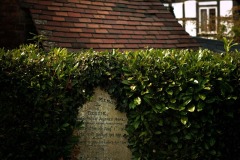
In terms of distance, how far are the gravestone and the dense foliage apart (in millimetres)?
107

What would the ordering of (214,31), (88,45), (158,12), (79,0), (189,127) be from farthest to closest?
(214,31), (158,12), (79,0), (88,45), (189,127)

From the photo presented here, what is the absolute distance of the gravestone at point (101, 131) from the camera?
5508 millimetres

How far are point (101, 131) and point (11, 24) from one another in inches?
129

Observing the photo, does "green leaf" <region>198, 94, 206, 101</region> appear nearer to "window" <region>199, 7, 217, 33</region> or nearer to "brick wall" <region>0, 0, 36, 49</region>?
"brick wall" <region>0, 0, 36, 49</region>

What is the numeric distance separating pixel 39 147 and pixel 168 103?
1.70 metres

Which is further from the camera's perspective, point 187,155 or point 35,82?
point 187,155

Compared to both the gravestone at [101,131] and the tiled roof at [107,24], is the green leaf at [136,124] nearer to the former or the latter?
the gravestone at [101,131]

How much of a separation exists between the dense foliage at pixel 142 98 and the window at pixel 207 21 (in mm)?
18614

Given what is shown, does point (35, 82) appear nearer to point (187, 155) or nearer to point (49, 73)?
point (49, 73)

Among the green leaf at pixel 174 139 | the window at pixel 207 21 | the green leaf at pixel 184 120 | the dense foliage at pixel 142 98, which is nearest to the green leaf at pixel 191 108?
the dense foliage at pixel 142 98

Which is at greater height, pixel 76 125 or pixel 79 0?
pixel 79 0

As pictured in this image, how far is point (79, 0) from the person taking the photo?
29.2 feet

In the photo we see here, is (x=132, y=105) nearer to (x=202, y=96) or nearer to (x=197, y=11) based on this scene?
(x=202, y=96)

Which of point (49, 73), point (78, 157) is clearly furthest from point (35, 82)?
point (78, 157)
